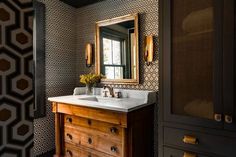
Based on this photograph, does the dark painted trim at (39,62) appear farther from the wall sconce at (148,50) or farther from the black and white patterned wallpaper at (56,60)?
the wall sconce at (148,50)

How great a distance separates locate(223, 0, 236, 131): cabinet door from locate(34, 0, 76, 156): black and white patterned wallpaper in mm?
2256

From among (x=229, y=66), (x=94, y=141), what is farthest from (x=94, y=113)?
(x=229, y=66)

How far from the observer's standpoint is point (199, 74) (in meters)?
1.25

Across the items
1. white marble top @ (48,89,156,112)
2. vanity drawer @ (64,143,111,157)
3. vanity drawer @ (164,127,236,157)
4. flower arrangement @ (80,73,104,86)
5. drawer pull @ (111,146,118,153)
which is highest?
flower arrangement @ (80,73,104,86)

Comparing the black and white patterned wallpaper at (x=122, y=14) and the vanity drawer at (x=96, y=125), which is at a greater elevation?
the black and white patterned wallpaper at (x=122, y=14)

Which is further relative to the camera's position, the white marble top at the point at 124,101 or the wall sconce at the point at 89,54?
the wall sconce at the point at 89,54

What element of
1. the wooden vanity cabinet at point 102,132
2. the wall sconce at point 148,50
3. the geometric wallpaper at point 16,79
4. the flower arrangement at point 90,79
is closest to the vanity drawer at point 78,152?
the wooden vanity cabinet at point 102,132

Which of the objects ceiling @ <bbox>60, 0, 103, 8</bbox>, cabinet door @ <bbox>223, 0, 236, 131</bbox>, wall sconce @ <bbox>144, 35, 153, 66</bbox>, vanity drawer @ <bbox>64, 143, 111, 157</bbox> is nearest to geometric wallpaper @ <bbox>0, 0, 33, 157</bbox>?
cabinet door @ <bbox>223, 0, 236, 131</bbox>

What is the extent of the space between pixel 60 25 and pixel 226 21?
7.68 ft

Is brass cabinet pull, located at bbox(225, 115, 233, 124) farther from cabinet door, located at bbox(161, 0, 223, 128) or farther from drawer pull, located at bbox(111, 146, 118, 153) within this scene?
drawer pull, located at bbox(111, 146, 118, 153)

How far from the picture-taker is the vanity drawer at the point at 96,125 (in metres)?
1.85

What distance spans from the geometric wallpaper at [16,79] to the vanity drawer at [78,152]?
183 cm

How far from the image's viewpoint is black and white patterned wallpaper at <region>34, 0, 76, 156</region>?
2.63 m

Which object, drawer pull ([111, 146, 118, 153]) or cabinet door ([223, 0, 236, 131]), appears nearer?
cabinet door ([223, 0, 236, 131])
